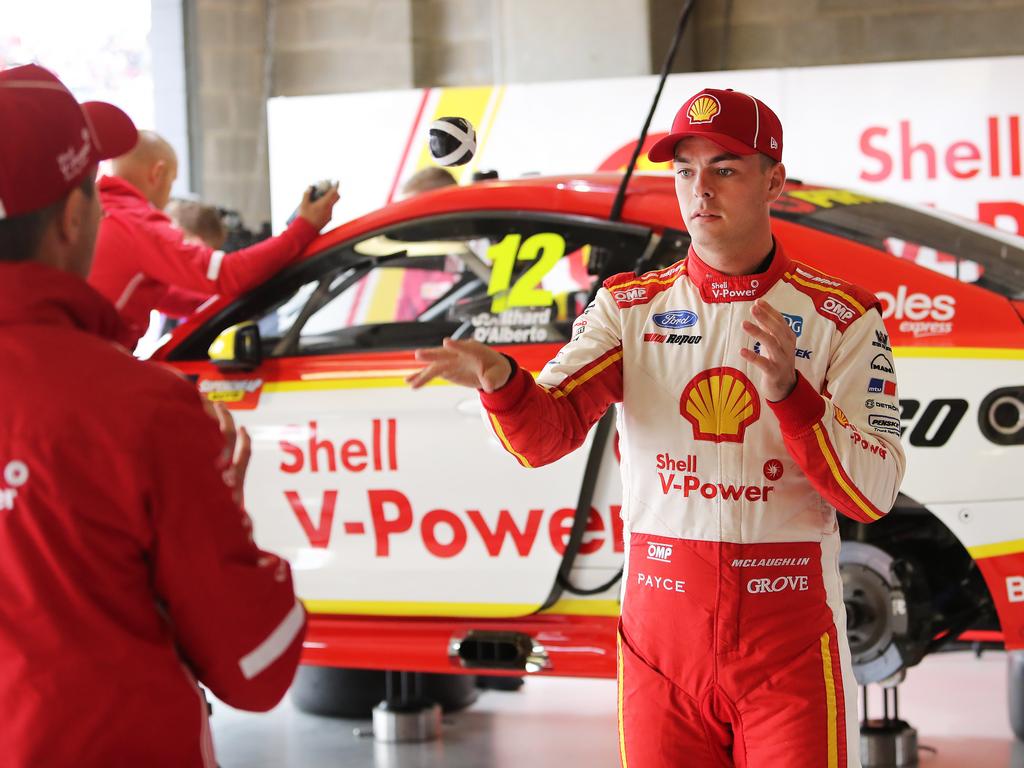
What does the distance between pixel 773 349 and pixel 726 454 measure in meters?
0.29

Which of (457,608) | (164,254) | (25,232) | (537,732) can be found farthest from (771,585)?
(537,732)

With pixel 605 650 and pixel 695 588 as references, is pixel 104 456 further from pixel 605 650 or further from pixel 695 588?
pixel 605 650

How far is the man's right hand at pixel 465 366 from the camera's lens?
200cm

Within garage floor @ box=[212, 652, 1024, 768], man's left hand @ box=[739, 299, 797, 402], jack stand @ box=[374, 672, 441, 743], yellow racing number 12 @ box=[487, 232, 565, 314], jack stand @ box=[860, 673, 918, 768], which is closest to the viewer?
man's left hand @ box=[739, 299, 797, 402]

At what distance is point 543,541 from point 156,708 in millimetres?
2329

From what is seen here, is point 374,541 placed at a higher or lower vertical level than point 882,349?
lower

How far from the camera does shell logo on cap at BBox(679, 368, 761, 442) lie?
2121 mm

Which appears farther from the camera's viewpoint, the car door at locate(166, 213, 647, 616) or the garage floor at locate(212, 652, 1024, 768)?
the garage floor at locate(212, 652, 1024, 768)

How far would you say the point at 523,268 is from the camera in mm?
3764

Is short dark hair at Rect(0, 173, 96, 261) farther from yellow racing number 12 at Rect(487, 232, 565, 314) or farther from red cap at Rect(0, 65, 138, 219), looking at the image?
yellow racing number 12 at Rect(487, 232, 565, 314)

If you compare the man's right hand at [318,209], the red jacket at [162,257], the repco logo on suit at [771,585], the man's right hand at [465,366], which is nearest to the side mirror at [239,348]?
the red jacket at [162,257]

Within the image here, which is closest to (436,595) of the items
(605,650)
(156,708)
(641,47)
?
(605,650)

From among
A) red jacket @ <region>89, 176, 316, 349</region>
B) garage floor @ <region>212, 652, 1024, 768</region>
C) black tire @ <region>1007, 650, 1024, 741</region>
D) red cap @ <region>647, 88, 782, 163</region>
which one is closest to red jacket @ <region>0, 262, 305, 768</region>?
red cap @ <region>647, 88, 782, 163</region>

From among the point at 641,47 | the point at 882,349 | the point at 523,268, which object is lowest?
the point at 882,349
